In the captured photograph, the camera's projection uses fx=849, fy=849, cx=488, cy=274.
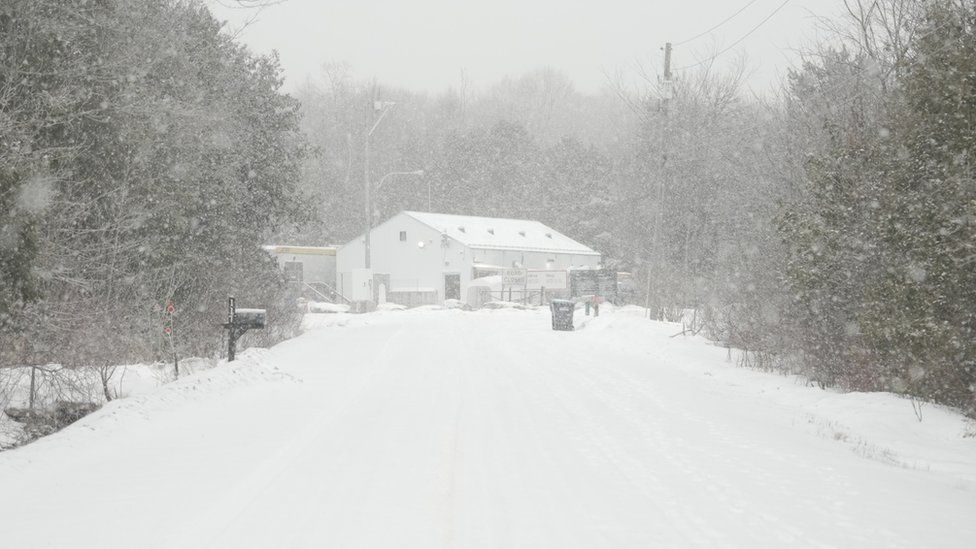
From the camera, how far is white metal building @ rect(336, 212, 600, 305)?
55844 millimetres

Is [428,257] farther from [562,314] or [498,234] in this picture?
[562,314]

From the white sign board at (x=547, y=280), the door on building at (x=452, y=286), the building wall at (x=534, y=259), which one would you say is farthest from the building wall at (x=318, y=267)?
the white sign board at (x=547, y=280)

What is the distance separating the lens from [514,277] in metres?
52.3

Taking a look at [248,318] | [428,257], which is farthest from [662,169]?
[428,257]

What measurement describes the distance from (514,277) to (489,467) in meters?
45.0

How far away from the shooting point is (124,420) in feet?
30.7

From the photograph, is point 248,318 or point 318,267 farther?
point 318,267

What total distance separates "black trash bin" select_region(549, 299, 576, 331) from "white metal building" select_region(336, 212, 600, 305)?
25714 mm

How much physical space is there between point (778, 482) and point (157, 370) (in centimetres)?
1124

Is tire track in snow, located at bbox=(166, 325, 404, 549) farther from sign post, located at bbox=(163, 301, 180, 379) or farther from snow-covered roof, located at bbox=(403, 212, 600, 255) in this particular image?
snow-covered roof, located at bbox=(403, 212, 600, 255)

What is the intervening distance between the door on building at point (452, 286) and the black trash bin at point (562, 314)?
28385 millimetres

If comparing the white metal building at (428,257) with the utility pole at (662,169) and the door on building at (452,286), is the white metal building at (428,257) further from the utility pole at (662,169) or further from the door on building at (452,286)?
the utility pole at (662,169)

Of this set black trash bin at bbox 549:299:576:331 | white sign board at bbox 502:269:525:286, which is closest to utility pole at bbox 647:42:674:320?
black trash bin at bbox 549:299:576:331

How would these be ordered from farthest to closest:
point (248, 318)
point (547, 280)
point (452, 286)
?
point (452, 286) → point (547, 280) → point (248, 318)
